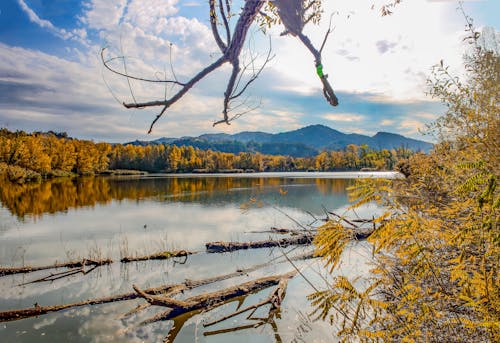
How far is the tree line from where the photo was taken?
71.2 meters

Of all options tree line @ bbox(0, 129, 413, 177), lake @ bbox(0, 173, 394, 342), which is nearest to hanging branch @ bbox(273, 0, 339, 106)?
lake @ bbox(0, 173, 394, 342)

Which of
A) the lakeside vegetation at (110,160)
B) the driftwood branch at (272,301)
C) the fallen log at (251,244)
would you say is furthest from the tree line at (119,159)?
the driftwood branch at (272,301)

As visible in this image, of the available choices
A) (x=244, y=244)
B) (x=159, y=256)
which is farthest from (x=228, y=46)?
(x=244, y=244)

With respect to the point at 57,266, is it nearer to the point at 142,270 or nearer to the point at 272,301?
the point at 142,270

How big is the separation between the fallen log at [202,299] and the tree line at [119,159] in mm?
42454

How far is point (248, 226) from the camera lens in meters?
22.2

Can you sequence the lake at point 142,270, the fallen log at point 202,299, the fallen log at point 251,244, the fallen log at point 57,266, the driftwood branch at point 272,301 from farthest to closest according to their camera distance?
1. the fallen log at point 251,244
2. the fallen log at point 57,266
3. the driftwood branch at point 272,301
4. the fallen log at point 202,299
5. the lake at point 142,270

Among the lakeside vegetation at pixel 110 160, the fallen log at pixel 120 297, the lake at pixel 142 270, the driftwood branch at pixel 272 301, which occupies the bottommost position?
the lake at pixel 142 270

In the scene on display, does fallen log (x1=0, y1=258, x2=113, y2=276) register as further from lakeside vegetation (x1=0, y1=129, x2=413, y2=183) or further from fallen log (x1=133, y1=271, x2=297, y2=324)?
lakeside vegetation (x1=0, y1=129, x2=413, y2=183)

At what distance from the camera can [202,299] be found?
905 cm

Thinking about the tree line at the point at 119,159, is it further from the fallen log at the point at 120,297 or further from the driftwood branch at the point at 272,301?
the driftwood branch at the point at 272,301

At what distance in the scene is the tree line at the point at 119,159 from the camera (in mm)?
71188

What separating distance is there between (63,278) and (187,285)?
16.5 feet

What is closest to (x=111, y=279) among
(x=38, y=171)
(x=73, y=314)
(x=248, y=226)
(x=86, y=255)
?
(x=73, y=314)
